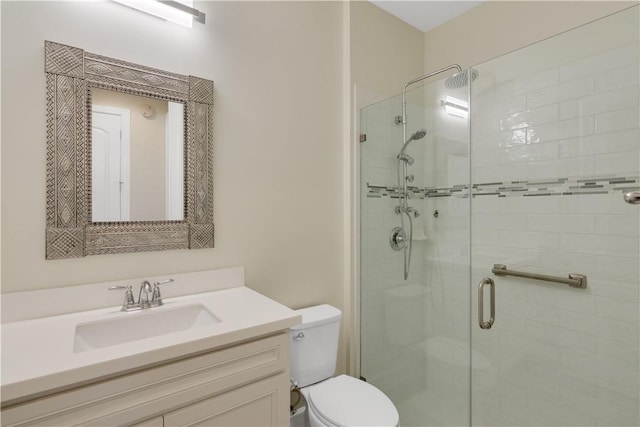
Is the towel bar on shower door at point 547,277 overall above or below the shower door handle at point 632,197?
below

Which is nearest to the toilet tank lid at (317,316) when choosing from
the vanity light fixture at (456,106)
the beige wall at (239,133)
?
the beige wall at (239,133)

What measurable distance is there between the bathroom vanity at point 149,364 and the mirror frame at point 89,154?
7.9 inches

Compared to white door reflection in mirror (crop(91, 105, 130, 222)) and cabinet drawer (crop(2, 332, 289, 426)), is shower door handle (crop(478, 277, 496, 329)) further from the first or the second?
white door reflection in mirror (crop(91, 105, 130, 222))

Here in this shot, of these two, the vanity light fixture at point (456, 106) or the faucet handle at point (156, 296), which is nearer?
the faucet handle at point (156, 296)

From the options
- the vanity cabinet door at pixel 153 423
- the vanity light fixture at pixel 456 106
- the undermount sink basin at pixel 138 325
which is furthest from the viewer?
the vanity light fixture at pixel 456 106

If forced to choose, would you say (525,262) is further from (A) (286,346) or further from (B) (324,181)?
(A) (286,346)

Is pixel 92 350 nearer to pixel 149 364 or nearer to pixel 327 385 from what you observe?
pixel 149 364

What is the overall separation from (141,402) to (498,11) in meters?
2.73

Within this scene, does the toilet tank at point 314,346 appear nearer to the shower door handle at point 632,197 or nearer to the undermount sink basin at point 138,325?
the undermount sink basin at point 138,325

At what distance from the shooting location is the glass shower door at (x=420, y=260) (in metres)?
1.78

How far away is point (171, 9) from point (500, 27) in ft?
6.41

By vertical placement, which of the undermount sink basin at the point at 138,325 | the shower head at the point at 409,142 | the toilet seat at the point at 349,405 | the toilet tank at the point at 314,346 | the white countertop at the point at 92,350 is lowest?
the toilet seat at the point at 349,405

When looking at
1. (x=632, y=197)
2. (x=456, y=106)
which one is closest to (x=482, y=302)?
(x=632, y=197)

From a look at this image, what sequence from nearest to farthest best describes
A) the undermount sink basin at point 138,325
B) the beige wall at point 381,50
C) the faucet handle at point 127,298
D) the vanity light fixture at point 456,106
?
1. the undermount sink basin at point 138,325
2. the faucet handle at point 127,298
3. the vanity light fixture at point 456,106
4. the beige wall at point 381,50
